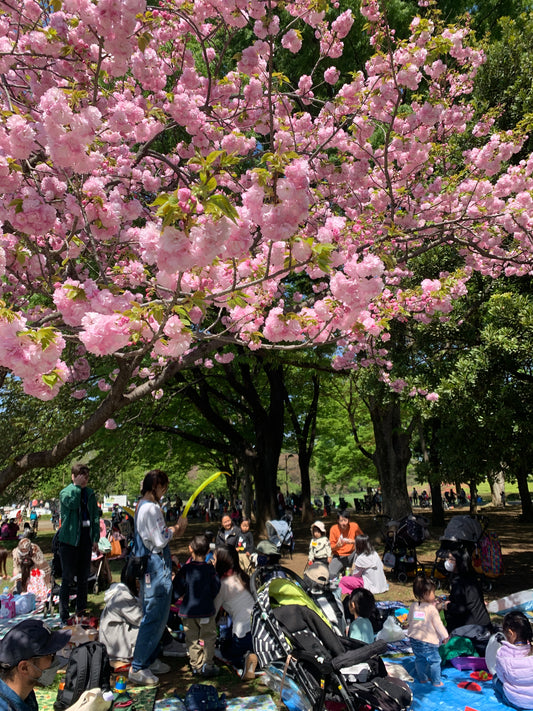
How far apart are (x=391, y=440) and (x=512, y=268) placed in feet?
19.8

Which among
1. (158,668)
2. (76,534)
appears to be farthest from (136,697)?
(76,534)

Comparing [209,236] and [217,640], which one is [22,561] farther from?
[209,236]

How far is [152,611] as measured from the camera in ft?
16.7

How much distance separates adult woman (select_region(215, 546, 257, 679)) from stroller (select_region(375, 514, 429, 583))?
5063mm

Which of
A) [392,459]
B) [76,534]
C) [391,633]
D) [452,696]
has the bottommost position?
[452,696]

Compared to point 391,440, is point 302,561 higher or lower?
lower

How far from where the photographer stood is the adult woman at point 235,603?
5.55 meters

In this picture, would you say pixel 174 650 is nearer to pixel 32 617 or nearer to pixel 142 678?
pixel 142 678

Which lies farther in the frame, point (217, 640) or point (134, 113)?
point (217, 640)

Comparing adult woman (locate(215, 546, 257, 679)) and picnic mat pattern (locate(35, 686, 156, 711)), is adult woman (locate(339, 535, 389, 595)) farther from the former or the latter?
picnic mat pattern (locate(35, 686, 156, 711))

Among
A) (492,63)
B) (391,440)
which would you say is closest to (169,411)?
(391,440)

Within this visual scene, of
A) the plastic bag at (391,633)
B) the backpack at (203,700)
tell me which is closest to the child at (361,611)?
the plastic bag at (391,633)

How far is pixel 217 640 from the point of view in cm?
611

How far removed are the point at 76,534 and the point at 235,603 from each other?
2.07 metres
